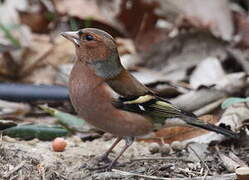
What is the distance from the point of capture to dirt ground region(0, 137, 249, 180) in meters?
4.13

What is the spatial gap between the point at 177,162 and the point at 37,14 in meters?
3.90

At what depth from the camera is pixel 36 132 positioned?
5.03 metres

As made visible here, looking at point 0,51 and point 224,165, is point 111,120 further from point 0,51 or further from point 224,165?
point 0,51

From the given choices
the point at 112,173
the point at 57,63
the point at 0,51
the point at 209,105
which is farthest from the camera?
the point at 57,63

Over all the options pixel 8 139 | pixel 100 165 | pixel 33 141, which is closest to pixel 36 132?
pixel 33 141

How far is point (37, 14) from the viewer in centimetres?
784

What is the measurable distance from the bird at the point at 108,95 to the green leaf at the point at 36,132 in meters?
0.62

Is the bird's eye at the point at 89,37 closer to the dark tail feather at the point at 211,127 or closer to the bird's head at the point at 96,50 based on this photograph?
the bird's head at the point at 96,50

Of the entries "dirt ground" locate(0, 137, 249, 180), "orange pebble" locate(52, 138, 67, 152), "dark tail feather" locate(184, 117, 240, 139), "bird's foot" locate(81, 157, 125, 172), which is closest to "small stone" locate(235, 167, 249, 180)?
"dirt ground" locate(0, 137, 249, 180)

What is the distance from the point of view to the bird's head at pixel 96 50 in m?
4.47

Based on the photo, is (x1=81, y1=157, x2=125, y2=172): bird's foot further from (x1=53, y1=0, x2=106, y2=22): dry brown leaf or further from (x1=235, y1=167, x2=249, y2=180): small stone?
(x1=53, y1=0, x2=106, y2=22): dry brown leaf

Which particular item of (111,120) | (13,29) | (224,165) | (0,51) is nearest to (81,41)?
(111,120)

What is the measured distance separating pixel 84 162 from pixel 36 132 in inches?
25.1

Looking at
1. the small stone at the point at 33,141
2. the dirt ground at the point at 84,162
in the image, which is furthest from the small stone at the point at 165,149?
the small stone at the point at 33,141
